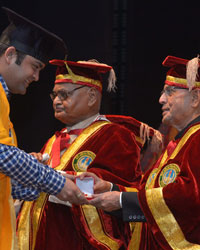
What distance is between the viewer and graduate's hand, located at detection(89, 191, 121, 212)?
9.02 feet

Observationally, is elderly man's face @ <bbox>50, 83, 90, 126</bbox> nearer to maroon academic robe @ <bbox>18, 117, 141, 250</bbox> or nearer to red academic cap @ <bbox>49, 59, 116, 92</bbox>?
red academic cap @ <bbox>49, 59, 116, 92</bbox>

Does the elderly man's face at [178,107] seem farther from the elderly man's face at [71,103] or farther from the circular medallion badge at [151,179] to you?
the elderly man's face at [71,103]

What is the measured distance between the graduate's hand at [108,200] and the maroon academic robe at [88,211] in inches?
15.9

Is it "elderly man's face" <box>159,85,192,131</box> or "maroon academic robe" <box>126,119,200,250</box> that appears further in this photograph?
"elderly man's face" <box>159,85,192,131</box>

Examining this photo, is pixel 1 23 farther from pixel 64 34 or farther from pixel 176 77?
pixel 176 77

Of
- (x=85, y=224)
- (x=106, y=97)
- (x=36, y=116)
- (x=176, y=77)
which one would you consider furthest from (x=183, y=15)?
(x=85, y=224)

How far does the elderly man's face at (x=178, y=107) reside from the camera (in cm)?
288

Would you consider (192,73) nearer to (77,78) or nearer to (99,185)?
(99,185)

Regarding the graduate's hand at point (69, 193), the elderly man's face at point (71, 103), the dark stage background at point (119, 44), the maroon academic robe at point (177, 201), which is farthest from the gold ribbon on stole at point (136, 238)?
the dark stage background at point (119, 44)

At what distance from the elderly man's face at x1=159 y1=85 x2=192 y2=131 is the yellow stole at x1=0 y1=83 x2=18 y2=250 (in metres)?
1.02

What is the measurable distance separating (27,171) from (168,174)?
0.75m

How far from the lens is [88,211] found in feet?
10.5

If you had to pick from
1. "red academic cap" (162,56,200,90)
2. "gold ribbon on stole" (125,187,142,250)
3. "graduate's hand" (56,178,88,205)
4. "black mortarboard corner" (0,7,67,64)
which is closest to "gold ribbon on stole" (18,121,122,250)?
"gold ribbon on stole" (125,187,142,250)

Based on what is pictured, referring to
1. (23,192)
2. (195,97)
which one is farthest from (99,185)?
(195,97)
